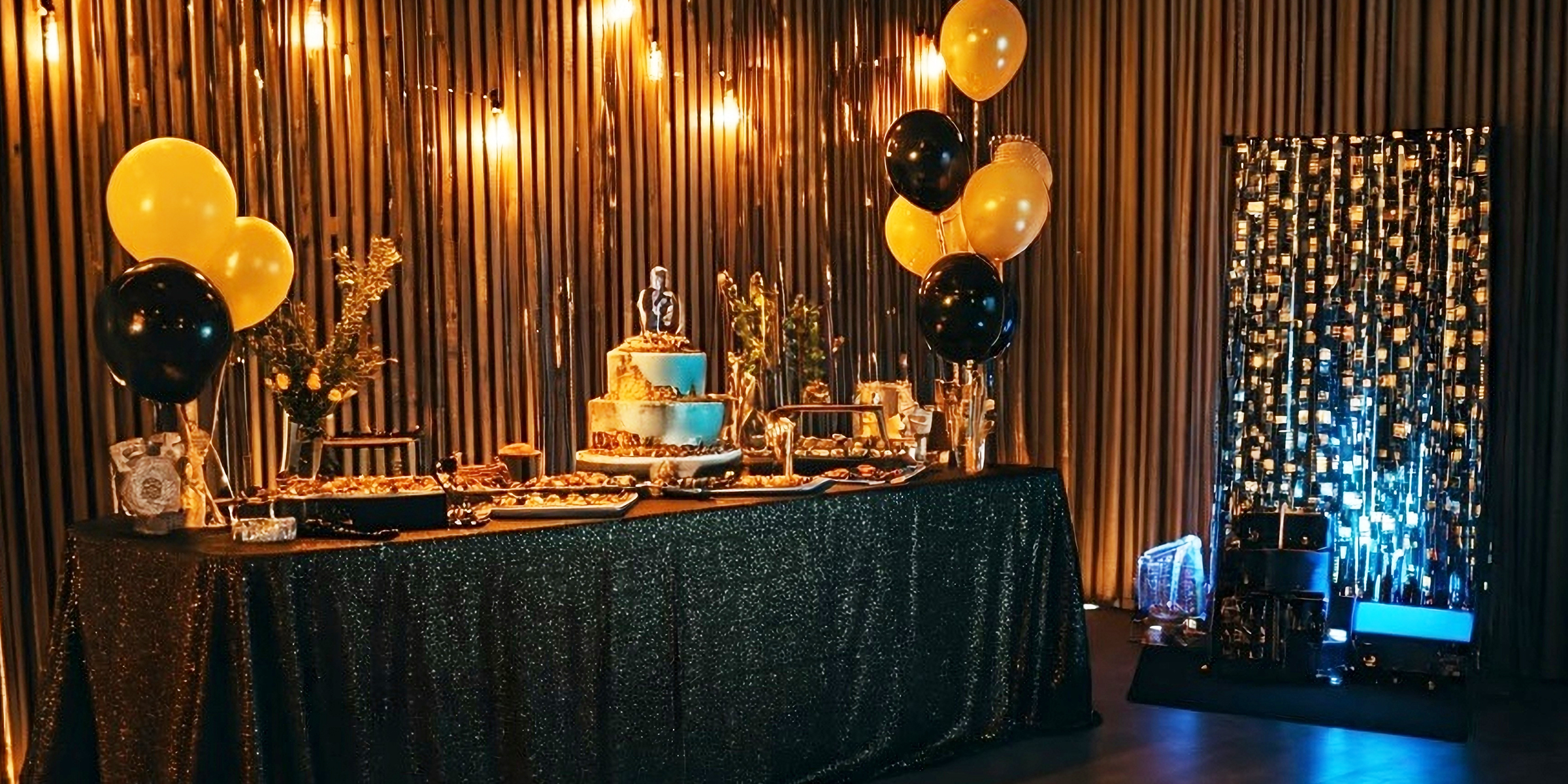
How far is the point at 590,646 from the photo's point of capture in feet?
11.1

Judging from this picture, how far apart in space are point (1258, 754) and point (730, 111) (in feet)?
11.6

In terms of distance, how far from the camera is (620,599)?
3428mm

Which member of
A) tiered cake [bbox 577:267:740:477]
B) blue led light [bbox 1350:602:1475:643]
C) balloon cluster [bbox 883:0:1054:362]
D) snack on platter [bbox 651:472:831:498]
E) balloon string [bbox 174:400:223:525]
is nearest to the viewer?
balloon string [bbox 174:400:223:525]

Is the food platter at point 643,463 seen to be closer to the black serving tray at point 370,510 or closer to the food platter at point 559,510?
the food platter at point 559,510

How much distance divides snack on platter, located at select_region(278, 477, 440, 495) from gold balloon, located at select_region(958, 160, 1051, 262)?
2233 millimetres

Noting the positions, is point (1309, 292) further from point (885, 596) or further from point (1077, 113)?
point (885, 596)

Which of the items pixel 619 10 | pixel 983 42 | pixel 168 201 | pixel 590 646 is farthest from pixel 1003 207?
pixel 168 201

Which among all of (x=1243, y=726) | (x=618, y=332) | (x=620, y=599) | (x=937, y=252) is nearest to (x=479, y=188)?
(x=618, y=332)

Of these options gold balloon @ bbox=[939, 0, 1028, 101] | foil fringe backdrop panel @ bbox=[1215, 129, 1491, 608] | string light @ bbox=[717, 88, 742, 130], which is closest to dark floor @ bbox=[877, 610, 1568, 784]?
foil fringe backdrop panel @ bbox=[1215, 129, 1491, 608]

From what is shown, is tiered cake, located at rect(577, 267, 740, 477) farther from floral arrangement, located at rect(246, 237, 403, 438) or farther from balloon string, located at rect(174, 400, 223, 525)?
balloon string, located at rect(174, 400, 223, 525)

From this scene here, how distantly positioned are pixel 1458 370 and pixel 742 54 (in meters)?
3.36

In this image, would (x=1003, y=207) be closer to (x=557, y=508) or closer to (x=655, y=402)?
(x=655, y=402)

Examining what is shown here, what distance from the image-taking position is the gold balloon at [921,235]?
536 cm

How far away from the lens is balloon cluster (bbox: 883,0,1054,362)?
452 cm
